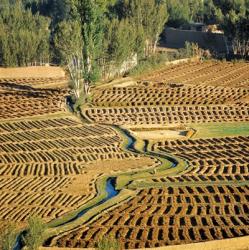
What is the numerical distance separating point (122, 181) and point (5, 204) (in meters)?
6.90

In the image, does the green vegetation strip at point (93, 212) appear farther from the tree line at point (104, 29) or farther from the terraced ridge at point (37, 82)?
the terraced ridge at point (37, 82)

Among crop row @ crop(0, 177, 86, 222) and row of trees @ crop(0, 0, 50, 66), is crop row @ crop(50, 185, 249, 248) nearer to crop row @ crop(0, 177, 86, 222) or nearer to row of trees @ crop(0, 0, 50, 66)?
crop row @ crop(0, 177, 86, 222)

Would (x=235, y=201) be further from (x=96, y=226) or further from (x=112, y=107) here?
(x=112, y=107)

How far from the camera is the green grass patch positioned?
47.7 meters

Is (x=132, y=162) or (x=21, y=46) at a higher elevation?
(x=21, y=46)

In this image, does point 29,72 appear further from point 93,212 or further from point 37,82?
point 93,212

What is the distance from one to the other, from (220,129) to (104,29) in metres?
19.7

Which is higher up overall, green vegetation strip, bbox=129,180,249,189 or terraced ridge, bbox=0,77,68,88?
green vegetation strip, bbox=129,180,249,189

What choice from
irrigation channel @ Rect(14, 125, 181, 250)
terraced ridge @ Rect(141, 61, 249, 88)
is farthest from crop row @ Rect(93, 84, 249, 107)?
irrigation channel @ Rect(14, 125, 181, 250)

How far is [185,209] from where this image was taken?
32844 mm

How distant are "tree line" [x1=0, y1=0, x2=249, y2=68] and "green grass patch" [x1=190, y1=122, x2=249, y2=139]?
1029cm

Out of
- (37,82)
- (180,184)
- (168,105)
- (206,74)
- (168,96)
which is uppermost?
(206,74)

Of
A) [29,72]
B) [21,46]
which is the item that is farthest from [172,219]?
[21,46]

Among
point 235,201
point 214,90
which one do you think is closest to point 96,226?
point 235,201
